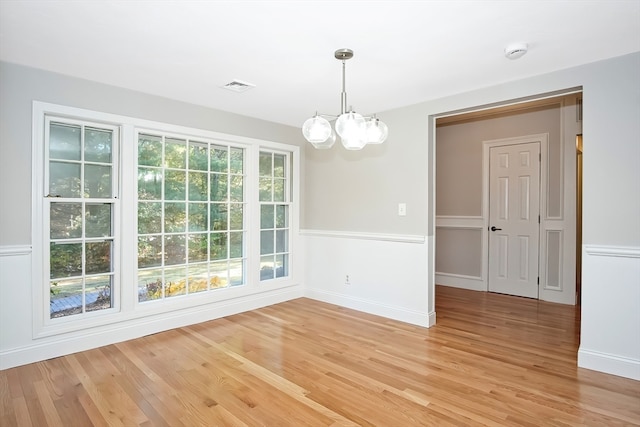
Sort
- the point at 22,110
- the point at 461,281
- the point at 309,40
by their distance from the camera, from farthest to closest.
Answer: the point at 461,281, the point at 22,110, the point at 309,40

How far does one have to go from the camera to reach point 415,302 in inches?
151

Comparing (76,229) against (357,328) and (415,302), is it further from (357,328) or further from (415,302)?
(415,302)

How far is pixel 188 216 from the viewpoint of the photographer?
388cm

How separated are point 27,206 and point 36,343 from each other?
1.15m

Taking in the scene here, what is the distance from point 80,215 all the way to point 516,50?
3899 millimetres

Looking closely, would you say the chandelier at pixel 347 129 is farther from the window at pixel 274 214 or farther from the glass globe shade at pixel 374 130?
the window at pixel 274 214

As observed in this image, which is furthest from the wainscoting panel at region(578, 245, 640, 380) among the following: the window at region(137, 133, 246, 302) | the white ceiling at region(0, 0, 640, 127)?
the window at region(137, 133, 246, 302)

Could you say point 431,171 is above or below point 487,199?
above

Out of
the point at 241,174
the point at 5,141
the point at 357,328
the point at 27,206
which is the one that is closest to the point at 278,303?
the point at 357,328

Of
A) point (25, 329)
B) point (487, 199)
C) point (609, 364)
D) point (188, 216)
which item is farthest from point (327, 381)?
point (487, 199)

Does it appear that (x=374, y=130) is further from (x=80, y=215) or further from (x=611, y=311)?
(x=80, y=215)

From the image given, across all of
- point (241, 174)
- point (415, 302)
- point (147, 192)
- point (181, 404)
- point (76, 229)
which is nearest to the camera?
point (181, 404)

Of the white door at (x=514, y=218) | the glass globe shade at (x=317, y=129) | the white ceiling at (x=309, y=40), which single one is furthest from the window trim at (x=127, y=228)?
the white door at (x=514, y=218)

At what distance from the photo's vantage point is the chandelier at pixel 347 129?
7.51 feet
